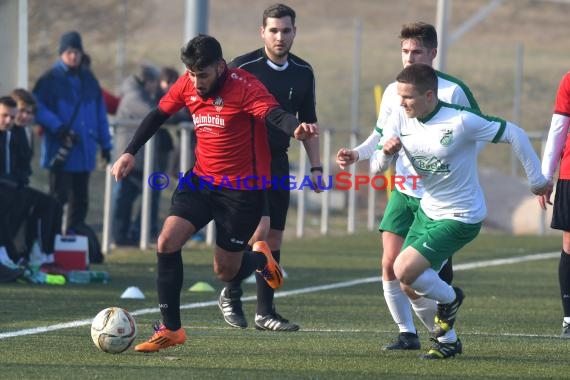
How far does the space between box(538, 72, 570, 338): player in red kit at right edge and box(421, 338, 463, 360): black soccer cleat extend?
1648mm

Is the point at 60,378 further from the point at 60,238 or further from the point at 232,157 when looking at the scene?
the point at 60,238

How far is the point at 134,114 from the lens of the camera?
1722cm

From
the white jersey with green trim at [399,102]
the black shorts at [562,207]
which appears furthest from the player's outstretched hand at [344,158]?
the black shorts at [562,207]

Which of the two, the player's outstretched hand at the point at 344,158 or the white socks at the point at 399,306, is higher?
the player's outstretched hand at the point at 344,158

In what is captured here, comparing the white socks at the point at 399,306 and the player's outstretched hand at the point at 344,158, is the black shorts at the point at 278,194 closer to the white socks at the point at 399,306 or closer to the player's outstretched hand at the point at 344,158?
the white socks at the point at 399,306

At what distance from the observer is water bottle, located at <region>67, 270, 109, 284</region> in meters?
13.1

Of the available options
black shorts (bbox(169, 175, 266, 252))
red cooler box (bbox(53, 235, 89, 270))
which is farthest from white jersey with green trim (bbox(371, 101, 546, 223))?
red cooler box (bbox(53, 235, 89, 270))

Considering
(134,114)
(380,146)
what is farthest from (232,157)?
(134,114)

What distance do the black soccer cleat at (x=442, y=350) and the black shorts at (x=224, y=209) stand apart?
1.42m

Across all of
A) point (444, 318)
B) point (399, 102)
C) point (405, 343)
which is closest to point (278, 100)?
point (399, 102)

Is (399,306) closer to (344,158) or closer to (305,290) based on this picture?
(344,158)

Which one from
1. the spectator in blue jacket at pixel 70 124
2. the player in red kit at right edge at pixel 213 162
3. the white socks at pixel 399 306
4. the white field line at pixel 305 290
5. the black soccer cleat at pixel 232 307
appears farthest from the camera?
the spectator in blue jacket at pixel 70 124

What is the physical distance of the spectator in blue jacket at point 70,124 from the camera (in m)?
14.9

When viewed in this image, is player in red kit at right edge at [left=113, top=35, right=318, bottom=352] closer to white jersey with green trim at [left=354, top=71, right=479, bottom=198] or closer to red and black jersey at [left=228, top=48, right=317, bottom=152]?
white jersey with green trim at [left=354, top=71, right=479, bottom=198]
